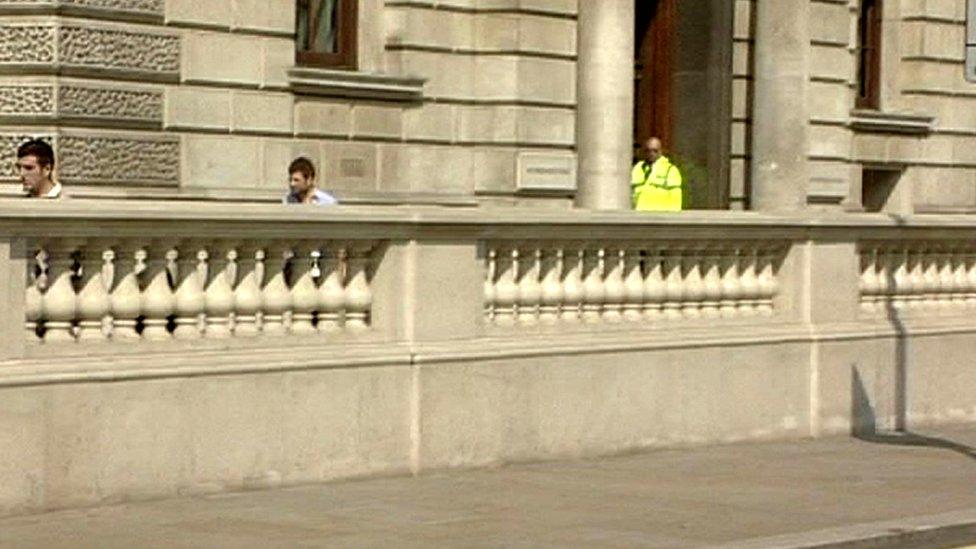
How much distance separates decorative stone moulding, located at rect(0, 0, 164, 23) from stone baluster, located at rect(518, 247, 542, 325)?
8042 mm

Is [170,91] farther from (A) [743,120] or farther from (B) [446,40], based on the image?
(A) [743,120]

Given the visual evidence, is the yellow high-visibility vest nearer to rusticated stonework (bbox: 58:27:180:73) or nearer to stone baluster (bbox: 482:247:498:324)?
rusticated stonework (bbox: 58:27:180:73)

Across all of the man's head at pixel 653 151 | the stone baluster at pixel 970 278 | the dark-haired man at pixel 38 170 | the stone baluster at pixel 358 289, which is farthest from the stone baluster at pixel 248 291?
the man's head at pixel 653 151

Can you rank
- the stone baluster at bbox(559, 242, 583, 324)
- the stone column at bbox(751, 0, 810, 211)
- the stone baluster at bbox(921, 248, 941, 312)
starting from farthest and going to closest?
the stone column at bbox(751, 0, 810, 211), the stone baluster at bbox(921, 248, 941, 312), the stone baluster at bbox(559, 242, 583, 324)

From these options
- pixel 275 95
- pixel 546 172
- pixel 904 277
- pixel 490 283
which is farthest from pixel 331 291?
pixel 546 172

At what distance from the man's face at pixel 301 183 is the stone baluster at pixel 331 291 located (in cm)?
364

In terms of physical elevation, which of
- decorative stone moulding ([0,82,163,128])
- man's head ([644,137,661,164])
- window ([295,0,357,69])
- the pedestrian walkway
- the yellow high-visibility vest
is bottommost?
the pedestrian walkway

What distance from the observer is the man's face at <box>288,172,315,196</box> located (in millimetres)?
21047

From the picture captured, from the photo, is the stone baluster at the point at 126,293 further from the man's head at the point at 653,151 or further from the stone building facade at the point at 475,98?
the man's head at the point at 653,151

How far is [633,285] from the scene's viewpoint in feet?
64.8

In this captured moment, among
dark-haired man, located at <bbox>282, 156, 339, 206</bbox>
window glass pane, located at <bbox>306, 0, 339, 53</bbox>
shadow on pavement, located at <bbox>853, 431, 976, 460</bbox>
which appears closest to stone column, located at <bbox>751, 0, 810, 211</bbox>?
window glass pane, located at <bbox>306, 0, 339, 53</bbox>

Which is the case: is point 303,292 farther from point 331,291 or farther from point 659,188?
point 659,188

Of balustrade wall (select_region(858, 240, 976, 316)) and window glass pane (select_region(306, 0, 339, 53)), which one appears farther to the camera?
window glass pane (select_region(306, 0, 339, 53))

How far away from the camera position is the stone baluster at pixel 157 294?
16.1m
